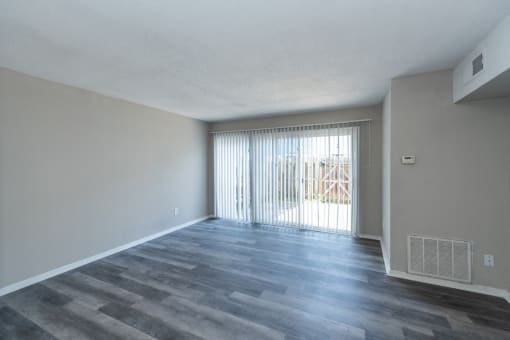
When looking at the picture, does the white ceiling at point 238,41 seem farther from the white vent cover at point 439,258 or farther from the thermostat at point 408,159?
the white vent cover at point 439,258

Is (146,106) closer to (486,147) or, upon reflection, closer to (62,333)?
(62,333)

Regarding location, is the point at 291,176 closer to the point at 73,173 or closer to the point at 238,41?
the point at 238,41

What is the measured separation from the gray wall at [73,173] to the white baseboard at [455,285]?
4.03 meters

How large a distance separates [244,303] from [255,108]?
3.21 metres

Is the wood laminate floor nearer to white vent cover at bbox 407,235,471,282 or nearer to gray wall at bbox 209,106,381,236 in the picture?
white vent cover at bbox 407,235,471,282

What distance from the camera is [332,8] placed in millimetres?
1440

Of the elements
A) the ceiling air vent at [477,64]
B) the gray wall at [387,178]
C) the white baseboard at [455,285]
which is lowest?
the white baseboard at [455,285]

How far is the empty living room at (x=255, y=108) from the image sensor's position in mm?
1658

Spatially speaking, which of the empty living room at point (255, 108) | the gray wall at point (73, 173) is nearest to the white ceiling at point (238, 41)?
the empty living room at point (255, 108)

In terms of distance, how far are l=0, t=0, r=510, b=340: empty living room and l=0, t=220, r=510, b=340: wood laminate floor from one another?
21 mm

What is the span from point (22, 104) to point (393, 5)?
3774 millimetres

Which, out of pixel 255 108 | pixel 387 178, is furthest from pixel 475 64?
pixel 255 108

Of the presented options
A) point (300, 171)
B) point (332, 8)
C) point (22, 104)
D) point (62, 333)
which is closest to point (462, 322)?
point (332, 8)

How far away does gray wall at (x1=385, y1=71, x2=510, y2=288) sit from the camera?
2.26 m
